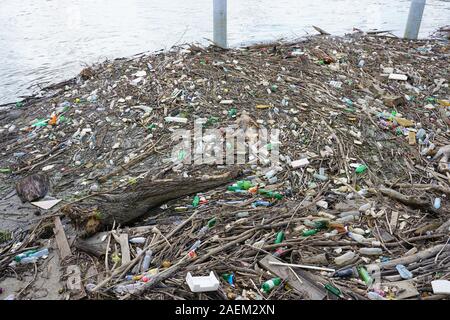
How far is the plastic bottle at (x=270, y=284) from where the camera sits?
226 cm

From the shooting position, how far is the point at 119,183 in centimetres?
338

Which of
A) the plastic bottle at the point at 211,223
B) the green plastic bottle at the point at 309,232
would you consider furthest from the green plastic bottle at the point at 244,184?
the green plastic bottle at the point at 309,232

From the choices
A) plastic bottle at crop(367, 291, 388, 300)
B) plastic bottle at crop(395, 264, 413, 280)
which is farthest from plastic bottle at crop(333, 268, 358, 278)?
plastic bottle at crop(395, 264, 413, 280)

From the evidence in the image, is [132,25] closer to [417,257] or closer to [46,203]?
[46,203]

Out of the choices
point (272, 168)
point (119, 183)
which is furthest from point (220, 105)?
point (119, 183)

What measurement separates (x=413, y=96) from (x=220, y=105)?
8.10 ft

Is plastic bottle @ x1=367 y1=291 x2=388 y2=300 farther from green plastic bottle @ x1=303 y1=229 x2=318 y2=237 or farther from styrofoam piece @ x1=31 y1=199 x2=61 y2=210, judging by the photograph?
styrofoam piece @ x1=31 y1=199 x2=61 y2=210

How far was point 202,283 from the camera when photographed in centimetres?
223

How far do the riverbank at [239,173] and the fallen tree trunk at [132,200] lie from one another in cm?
1

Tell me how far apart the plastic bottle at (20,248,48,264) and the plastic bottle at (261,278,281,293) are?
160 centimetres

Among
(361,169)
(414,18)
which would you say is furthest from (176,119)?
(414,18)

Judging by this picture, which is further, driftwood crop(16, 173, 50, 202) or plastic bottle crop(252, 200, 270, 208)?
driftwood crop(16, 173, 50, 202)

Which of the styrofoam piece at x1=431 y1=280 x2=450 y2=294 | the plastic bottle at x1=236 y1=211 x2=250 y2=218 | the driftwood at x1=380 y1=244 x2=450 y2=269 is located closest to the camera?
the styrofoam piece at x1=431 y1=280 x2=450 y2=294

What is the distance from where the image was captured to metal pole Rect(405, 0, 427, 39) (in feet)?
20.8
